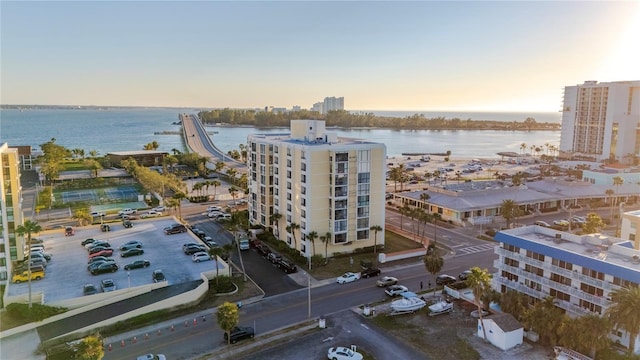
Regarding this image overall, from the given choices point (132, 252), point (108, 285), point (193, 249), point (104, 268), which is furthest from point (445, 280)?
point (104, 268)

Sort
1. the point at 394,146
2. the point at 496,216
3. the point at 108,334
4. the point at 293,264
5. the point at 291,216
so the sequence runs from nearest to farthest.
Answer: the point at 108,334 < the point at 293,264 < the point at 291,216 < the point at 496,216 < the point at 394,146

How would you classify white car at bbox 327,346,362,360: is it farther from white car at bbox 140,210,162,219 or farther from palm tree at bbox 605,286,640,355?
white car at bbox 140,210,162,219

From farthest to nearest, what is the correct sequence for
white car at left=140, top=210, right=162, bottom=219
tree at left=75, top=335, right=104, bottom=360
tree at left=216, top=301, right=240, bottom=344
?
white car at left=140, top=210, right=162, bottom=219 < tree at left=216, top=301, right=240, bottom=344 < tree at left=75, top=335, right=104, bottom=360

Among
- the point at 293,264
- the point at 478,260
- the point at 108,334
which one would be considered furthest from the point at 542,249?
the point at 108,334

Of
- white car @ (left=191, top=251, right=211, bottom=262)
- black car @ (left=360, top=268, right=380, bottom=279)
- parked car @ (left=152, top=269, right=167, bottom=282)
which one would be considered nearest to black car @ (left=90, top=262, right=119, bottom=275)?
parked car @ (left=152, top=269, right=167, bottom=282)

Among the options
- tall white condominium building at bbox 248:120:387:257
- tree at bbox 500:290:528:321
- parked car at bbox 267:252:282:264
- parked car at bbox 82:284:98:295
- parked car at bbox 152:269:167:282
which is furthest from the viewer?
tall white condominium building at bbox 248:120:387:257

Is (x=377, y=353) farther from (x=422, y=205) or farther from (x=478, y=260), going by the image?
(x=422, y=205)
